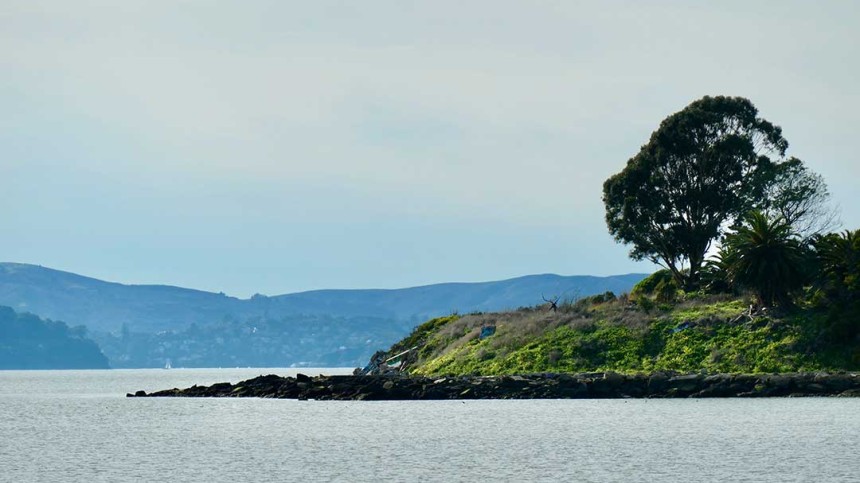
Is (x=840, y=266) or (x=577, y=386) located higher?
(x=840, y=266)

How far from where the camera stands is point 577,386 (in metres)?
85.4

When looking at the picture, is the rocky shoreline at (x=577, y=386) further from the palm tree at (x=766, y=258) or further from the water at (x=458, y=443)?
the palm tree at (x=766, y=258)

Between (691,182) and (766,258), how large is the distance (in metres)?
22.5

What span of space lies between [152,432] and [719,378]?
35034 millimetres

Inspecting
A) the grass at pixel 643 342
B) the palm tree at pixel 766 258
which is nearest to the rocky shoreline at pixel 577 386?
the grass at pixel 643 342

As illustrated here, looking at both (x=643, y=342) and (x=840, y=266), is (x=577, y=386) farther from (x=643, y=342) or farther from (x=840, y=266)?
(x=840, y=266)

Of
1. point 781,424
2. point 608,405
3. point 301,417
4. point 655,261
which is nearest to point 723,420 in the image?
point 781,424

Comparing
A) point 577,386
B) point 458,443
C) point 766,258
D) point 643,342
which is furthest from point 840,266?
point 458,443

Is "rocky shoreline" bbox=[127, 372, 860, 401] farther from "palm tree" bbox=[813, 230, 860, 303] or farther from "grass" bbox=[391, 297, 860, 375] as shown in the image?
"palm tree" bbox=[813, 230, 860, 303]

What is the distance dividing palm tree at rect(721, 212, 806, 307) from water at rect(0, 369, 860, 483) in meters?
12.9

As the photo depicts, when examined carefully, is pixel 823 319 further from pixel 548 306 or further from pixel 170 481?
pixel 170 481

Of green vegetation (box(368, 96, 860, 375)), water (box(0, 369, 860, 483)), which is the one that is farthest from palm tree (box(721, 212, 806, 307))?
water (box(0, 369, 860, 483))

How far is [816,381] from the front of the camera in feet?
258

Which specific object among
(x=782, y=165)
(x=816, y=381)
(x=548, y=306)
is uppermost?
(x=782, y=165)
